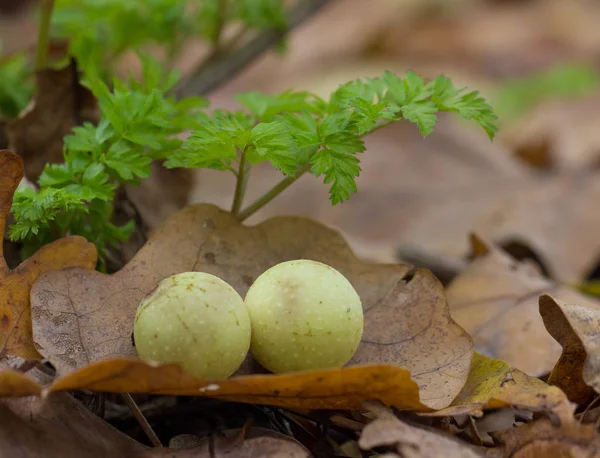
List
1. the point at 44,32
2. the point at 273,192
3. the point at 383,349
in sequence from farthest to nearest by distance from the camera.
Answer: the point at 44,32 → the point at 273,192 → the point at 383,349

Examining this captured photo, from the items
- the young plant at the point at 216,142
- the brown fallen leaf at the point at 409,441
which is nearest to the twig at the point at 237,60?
the young plant at the point at 216,142

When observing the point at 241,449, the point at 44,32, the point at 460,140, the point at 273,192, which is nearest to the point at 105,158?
the point at 273,192

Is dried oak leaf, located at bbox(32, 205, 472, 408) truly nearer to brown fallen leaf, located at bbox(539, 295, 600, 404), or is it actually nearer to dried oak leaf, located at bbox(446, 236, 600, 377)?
brown fallen leaf, located at bbox(539, 295, 600, 404)

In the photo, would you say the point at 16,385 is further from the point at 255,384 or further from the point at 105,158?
the point at 105,158

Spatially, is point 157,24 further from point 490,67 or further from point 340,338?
point 490,67

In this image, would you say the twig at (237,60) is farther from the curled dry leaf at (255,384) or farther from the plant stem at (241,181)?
the curled dry leaf at (255,384)

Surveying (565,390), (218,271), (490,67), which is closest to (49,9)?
(218,271)

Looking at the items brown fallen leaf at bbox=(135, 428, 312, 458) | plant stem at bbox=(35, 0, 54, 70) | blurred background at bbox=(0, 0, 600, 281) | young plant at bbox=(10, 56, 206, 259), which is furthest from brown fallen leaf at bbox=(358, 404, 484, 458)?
plant stem at bbox=(35, 0, 54, 70)
